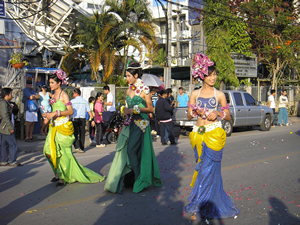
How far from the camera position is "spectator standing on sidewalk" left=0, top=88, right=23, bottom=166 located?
24.8 ft

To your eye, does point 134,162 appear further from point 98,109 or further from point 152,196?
point 98,109

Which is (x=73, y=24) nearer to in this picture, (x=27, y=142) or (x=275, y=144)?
(x=27, y=142)

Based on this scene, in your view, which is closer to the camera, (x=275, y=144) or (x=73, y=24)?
(x=275, y=144)

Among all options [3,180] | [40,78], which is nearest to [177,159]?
[3,180]

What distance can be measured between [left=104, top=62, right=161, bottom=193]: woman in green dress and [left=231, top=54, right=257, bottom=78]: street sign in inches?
802

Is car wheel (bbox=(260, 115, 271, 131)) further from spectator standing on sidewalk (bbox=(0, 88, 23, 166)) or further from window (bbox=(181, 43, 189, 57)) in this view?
window (bbox=(181, 43, 189, 57))

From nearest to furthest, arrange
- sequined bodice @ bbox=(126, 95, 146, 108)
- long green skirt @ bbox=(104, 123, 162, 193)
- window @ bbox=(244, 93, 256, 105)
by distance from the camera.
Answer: long green skirt @ bbox=(104, 123, 162, 193) → sequined bodice @ bbox=(126, 95, 146, 108) → window @ bbox=(244, 93, 256, 105)

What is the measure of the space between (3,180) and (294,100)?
23233mm

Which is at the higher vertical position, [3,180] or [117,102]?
[117,102]

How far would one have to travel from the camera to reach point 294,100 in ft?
80.4

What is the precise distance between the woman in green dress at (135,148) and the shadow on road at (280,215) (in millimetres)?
2027

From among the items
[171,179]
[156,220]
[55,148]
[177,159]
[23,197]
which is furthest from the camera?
[177,159]

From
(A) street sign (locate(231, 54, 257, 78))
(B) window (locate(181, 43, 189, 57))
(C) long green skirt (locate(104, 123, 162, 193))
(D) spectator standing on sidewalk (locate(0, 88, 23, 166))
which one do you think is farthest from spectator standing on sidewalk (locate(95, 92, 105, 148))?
(B) window (locate(181, 43, 189, 57))

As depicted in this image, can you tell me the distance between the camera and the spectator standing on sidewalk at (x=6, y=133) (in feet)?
24.8
